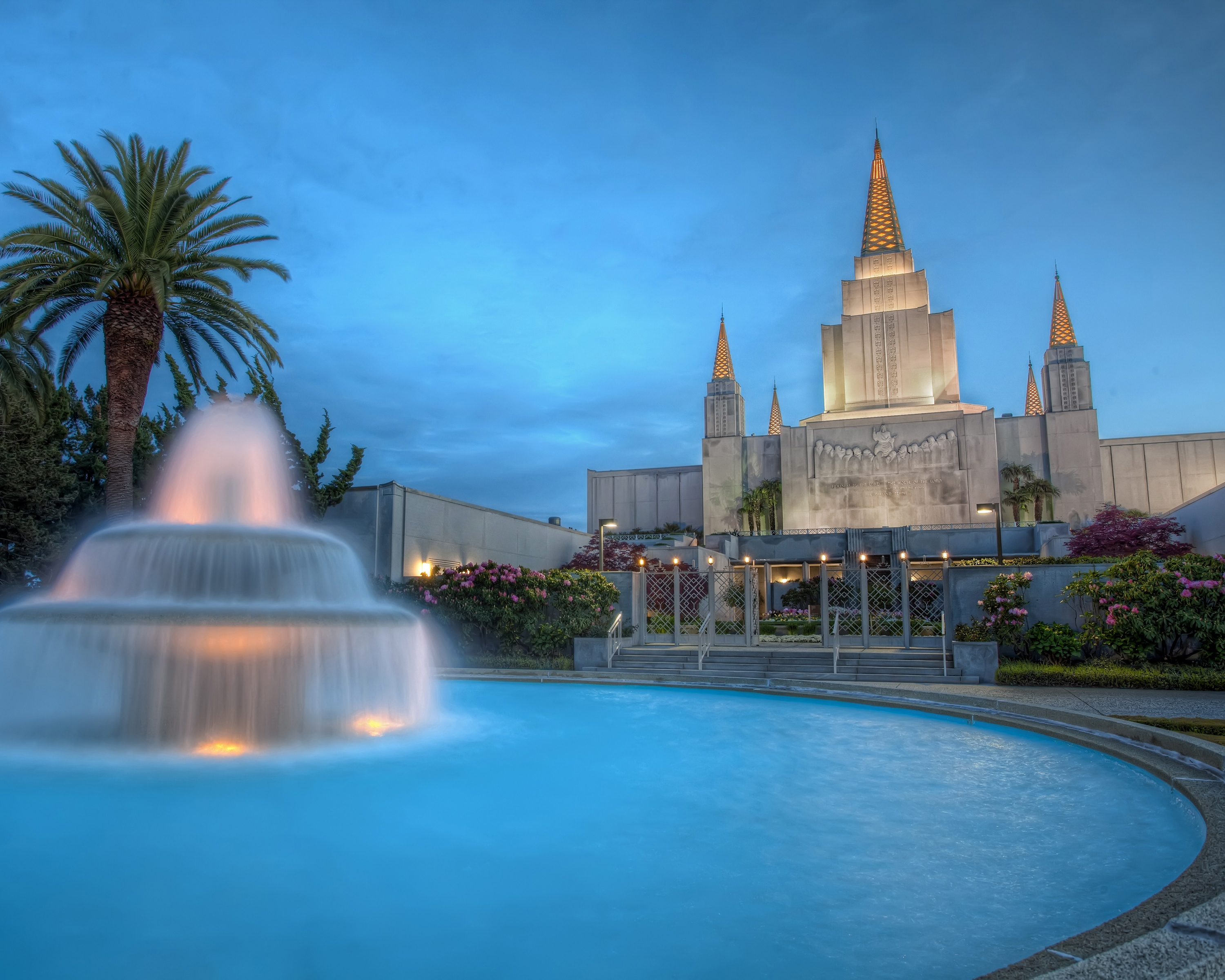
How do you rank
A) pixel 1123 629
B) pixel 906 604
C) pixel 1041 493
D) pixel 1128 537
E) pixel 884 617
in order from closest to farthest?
pixel 1123 629, pixel 906 604, pixel 884 617, pixel 1128 537, pixel 1041 493

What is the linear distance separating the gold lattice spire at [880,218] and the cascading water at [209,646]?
5988 centimetres

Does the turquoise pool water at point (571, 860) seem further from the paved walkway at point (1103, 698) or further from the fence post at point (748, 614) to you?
the fence post at point (748, 614)

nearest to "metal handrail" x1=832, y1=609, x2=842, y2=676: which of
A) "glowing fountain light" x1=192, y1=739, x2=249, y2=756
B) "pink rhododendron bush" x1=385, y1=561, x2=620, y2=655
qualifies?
"pink rhododendron bush" x1=385, y1=561, x2=620, y2=655

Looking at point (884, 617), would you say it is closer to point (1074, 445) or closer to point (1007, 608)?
point (1007, 608)

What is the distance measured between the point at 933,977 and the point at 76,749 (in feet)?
26.1

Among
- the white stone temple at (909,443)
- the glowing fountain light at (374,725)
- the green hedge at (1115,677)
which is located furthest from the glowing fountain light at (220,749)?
the white stone temple at (909,443)

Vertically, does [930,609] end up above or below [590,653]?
above

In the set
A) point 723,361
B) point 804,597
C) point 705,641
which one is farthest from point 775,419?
point 705,641

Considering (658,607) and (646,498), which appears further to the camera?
(646,498)

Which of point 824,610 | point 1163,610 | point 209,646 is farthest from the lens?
point 824,610

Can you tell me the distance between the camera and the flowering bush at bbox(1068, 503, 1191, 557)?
80.9ft

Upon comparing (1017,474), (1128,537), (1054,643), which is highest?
(1017,474)

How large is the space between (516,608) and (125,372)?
935 centimetres

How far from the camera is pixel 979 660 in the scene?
1400cm
